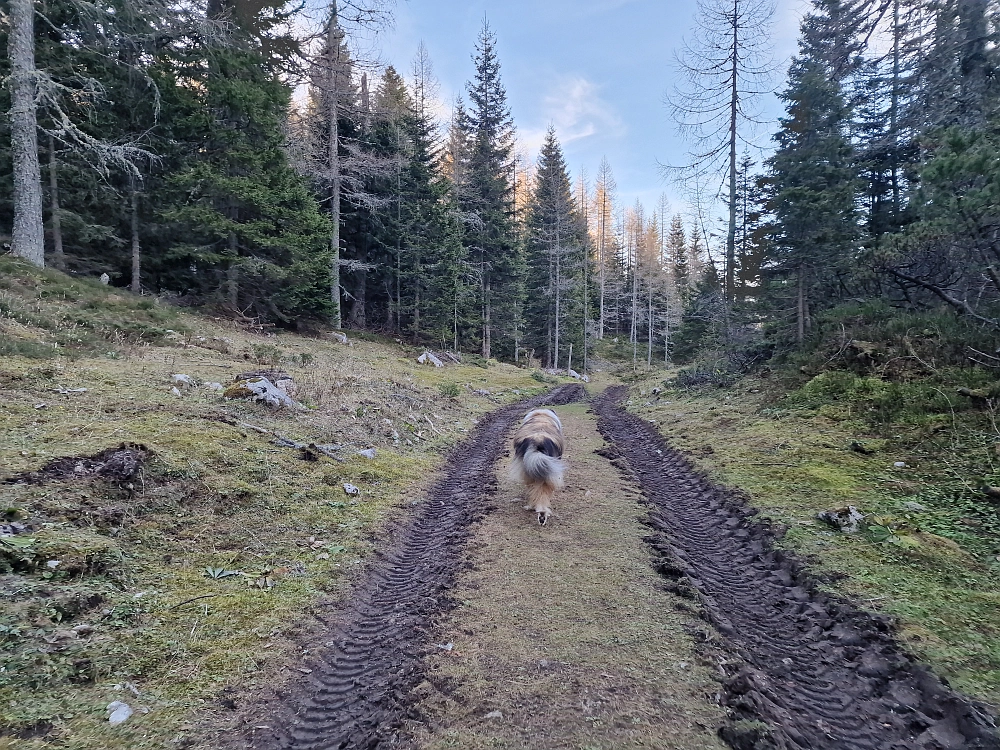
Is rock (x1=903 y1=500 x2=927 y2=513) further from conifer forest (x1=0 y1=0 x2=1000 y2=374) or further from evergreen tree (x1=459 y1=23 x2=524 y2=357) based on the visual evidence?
evergreen tree (x1=459 y1=23 x2=524 y2=357)

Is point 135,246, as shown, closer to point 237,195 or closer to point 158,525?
point 237,195

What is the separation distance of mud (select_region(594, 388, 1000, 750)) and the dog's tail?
1.29 metres

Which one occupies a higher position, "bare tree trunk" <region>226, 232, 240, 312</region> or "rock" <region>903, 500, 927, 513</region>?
"bare tree trunk" <region>226, 232, 240, 312</region>

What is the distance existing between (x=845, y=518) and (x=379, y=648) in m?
4.93

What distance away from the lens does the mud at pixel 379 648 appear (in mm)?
2721

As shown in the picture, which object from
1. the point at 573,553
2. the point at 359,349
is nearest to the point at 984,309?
the point at 573,553

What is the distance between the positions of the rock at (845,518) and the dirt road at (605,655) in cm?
74

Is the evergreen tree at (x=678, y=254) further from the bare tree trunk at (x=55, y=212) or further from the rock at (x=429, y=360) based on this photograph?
the bare tree trunk at (x=55, y=212)

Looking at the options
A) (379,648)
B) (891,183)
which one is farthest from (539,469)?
(891,183)

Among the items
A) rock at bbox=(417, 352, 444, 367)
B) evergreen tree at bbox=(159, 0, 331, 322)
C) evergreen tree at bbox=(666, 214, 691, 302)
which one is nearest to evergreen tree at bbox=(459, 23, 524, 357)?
rock at bbox=(417, 352, 444, 367)

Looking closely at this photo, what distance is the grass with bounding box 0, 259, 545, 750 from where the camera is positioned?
2.71 metres

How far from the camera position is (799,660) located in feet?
11.0

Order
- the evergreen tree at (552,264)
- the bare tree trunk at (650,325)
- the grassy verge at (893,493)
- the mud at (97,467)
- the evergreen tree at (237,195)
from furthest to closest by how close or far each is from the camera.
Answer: the bare tree trunk at (650,325) < the evergreen tree at (552,264) < the evergreen tree at (237,195) < the mud at (97,467) < the grassy verge at (893,493)

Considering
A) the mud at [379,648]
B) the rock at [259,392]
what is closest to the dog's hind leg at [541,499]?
the mud at [379,648]
